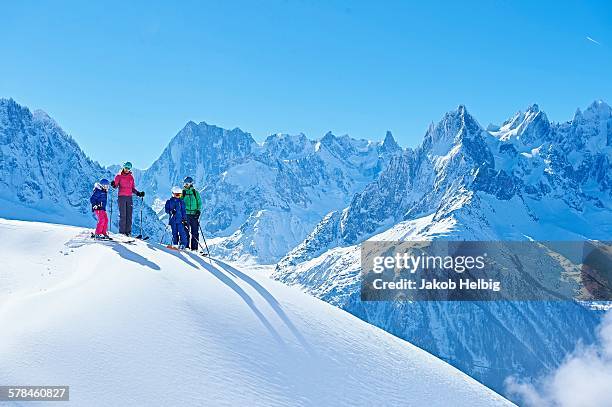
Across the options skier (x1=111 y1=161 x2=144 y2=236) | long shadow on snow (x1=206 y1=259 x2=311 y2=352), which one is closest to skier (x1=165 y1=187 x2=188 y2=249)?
skier (x1=111 y1=161 x2=144 y2=236)

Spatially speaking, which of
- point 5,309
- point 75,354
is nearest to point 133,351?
point 75,354

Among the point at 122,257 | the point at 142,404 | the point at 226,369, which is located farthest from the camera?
the point at 122,257

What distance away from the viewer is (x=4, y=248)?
1778cm

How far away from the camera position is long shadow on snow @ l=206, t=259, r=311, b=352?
14.1 m

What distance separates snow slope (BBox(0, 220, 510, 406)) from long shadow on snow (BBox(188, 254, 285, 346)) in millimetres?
52

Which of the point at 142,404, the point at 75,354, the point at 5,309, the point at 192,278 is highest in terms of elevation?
the point at 192,278

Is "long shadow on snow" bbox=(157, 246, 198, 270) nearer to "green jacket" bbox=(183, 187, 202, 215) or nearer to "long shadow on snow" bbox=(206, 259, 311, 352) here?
"long shadow on snow" bbox=(206, 259, 311, 352)

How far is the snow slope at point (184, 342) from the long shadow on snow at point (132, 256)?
9cm

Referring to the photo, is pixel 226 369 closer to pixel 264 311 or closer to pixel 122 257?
pixel 264 311

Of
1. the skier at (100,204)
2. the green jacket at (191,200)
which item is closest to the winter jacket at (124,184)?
the skier at (100,204)

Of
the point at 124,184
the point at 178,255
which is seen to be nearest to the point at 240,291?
the point at 178,255

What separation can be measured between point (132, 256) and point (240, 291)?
3.65 metres

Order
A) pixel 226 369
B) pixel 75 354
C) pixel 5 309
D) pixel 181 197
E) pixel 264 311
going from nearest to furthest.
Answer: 1. pixel 75 354
2. pixel 226 369
3. pixel 5 309
4. pixel 264 311
5. pixel 181 197

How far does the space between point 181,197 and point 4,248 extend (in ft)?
25.4
